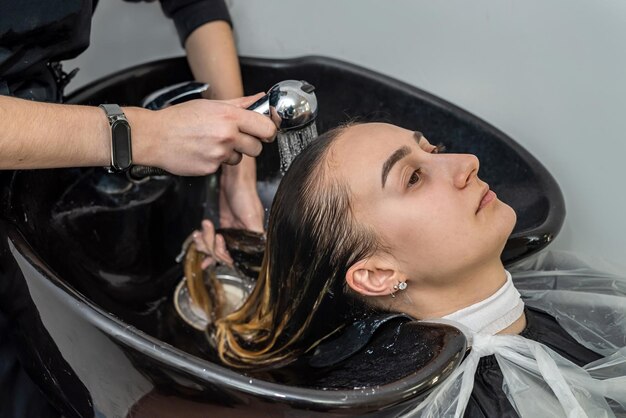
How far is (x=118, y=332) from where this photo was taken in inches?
32.3

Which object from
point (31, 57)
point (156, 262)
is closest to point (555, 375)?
point (156, 262)

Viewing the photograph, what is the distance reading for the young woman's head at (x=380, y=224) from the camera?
0.93m

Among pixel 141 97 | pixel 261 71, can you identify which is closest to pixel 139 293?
pixel 141 97

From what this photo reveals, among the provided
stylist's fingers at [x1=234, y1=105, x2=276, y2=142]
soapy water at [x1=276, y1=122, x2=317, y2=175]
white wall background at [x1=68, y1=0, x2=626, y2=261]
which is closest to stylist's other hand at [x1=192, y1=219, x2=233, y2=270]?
soapy water at [x1=276, y1=122, x2=317, y2=175]

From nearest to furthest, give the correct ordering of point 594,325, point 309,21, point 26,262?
point 26,262 < point 594,325 < point 309,21

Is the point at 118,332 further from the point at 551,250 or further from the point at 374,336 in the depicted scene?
the point at 551,250

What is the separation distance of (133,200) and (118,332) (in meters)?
0.49

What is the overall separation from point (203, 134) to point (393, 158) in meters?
0.22

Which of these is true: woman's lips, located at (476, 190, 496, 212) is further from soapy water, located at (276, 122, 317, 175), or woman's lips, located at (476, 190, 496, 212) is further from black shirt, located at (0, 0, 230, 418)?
black shirt, located at (0, 0, 230, 418)

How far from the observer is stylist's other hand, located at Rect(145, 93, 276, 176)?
96 centimetres

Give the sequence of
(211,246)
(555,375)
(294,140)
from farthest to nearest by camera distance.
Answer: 1. (211,246)
2. (294,140)
3. (555,375)

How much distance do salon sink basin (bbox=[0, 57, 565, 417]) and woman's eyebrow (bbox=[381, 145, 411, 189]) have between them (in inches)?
7.1

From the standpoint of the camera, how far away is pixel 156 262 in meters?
1.30

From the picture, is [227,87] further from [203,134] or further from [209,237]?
[203,134]
